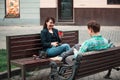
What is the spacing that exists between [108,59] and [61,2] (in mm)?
15822

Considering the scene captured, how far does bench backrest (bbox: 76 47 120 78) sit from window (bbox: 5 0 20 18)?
16.0m

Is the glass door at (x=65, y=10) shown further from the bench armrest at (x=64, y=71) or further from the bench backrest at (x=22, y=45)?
the bench armrest at (x=64, y=71)

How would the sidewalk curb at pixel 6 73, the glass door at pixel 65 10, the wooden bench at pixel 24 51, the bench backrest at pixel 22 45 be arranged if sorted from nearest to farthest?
the wooden bench at pixel 24 51 → the bench backrest at pixel 22 45 → the sidewalk curb at pixel 6 73 → the glass door at pixel 65 10

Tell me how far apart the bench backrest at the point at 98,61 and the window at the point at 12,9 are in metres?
16.0

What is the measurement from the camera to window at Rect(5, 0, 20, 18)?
907 inches

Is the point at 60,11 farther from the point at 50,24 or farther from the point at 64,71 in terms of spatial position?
the point at 64,71

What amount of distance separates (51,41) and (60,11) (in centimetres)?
1451

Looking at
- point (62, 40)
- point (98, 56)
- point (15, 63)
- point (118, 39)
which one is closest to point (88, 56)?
point (98, 56)

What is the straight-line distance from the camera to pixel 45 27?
830 cm

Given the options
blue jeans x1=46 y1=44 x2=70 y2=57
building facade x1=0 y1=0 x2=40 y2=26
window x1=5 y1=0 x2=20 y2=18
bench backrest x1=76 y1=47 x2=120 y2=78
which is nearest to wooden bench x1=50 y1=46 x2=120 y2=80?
bench backrest x1=76 y1=47 x2=120 y2=78

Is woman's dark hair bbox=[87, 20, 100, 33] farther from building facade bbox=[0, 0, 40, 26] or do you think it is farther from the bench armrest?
building facade bbox=[0, 0, 40, 26]

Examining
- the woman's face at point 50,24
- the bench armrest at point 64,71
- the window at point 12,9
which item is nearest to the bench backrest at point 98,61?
the bench armrest at point 64,71

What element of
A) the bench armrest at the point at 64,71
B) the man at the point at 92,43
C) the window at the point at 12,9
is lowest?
the bench armrest at the point at 64,71

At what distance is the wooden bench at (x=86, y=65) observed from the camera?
6488 millimetres
